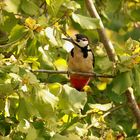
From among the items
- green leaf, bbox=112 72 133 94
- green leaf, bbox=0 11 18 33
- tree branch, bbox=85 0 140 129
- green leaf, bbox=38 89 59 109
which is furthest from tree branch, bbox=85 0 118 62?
green leaf, bbox=38 89 59 109

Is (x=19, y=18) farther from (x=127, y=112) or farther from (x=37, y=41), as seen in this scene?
(x=127, y=112)

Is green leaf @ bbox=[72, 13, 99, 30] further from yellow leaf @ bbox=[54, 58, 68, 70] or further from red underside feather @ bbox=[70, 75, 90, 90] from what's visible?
red underside feather @ bbox=[70, 75, 90, 90]

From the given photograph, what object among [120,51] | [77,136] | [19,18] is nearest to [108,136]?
[77,136]

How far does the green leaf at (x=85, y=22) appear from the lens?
8.31 feet

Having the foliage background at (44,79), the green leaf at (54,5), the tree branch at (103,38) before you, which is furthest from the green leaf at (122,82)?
the green leaf at (54,5)

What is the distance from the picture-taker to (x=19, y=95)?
2141 millimetres

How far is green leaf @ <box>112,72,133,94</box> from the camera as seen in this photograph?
2.62 m

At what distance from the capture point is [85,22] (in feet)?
8.43

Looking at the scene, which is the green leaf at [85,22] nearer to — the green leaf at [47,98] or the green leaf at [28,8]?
the green leaf at [28,8]

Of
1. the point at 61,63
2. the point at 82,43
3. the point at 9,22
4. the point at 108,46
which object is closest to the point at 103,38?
the point at 108,46

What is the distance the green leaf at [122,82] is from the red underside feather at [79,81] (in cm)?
80

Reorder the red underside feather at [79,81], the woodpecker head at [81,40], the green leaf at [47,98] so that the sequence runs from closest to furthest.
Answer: the green leaf at [47,98], the woodpecker head at [81,40], the red underside feather at [79,81]

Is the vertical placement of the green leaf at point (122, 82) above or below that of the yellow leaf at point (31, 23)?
below

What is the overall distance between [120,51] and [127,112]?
3.50 ft
